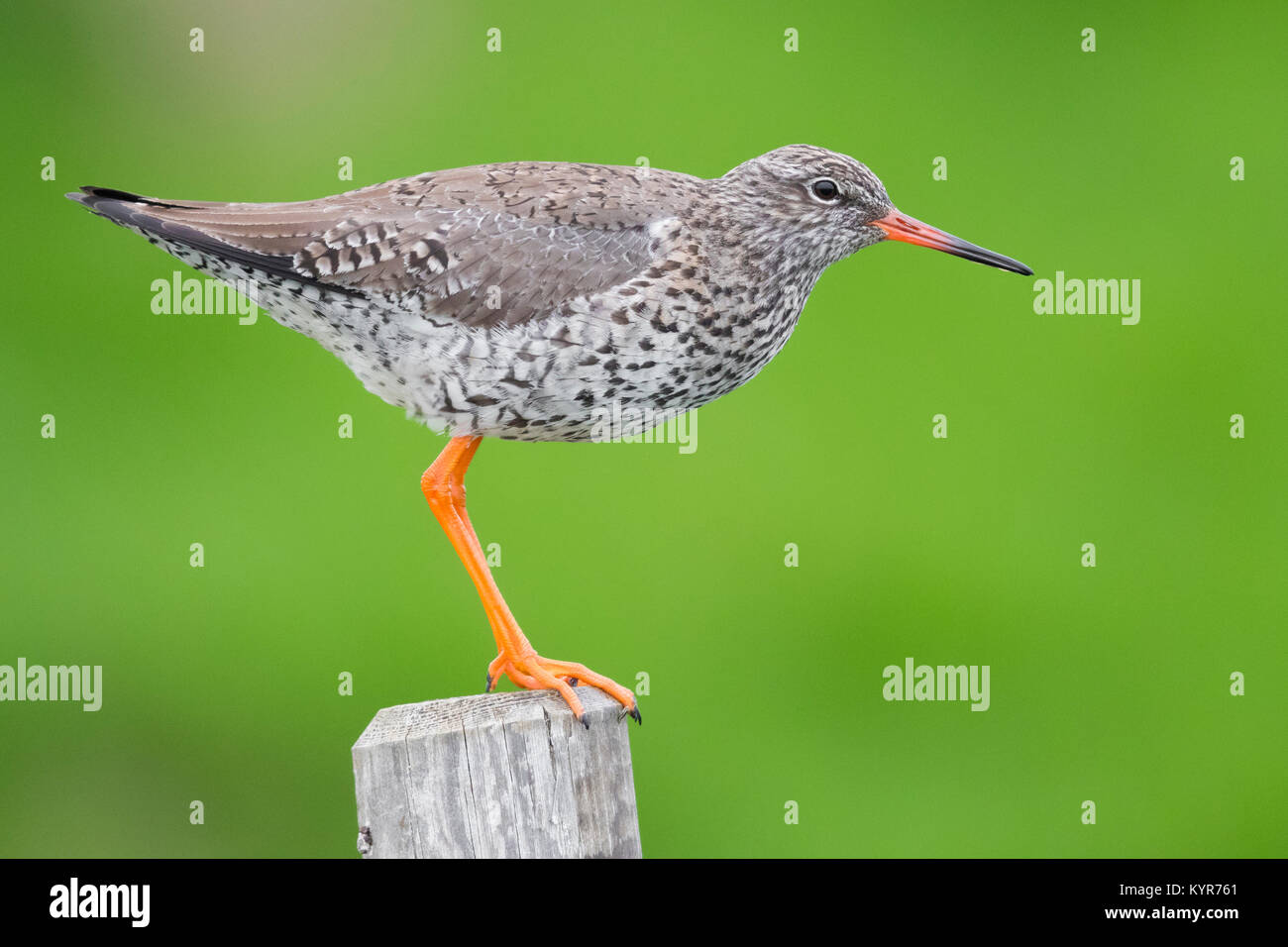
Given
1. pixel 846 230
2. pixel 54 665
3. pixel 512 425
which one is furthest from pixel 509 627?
pixel 54 665

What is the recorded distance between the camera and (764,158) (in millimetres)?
6973

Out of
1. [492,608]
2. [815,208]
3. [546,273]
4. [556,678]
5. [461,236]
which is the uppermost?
[815,208]

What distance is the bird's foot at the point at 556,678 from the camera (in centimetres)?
625

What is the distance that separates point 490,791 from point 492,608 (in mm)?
1589

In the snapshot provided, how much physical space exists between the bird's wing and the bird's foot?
5.13ft

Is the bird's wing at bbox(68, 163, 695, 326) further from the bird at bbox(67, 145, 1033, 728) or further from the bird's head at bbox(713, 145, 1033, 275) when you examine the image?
the bird's head at bbox(713, 145, 1033, 275)

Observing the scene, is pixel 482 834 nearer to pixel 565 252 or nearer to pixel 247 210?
pixel 565 252

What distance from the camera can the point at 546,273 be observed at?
651 centimetres

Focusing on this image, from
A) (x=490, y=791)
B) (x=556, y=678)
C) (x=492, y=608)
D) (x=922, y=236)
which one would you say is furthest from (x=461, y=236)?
(x=490, y=791)

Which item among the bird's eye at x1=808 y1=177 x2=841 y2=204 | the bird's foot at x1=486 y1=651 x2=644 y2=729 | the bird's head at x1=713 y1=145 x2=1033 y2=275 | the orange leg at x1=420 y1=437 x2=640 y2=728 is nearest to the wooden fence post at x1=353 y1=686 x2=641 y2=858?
the bird's foot at x1=486 y1=651 x2=644 y2=729

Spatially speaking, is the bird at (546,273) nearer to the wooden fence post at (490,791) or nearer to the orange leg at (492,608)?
Result: the orange leg at (492,608)

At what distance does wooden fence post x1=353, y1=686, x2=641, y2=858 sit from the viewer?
554cm

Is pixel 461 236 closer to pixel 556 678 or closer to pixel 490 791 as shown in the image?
pixel 556 678

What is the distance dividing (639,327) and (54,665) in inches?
319
